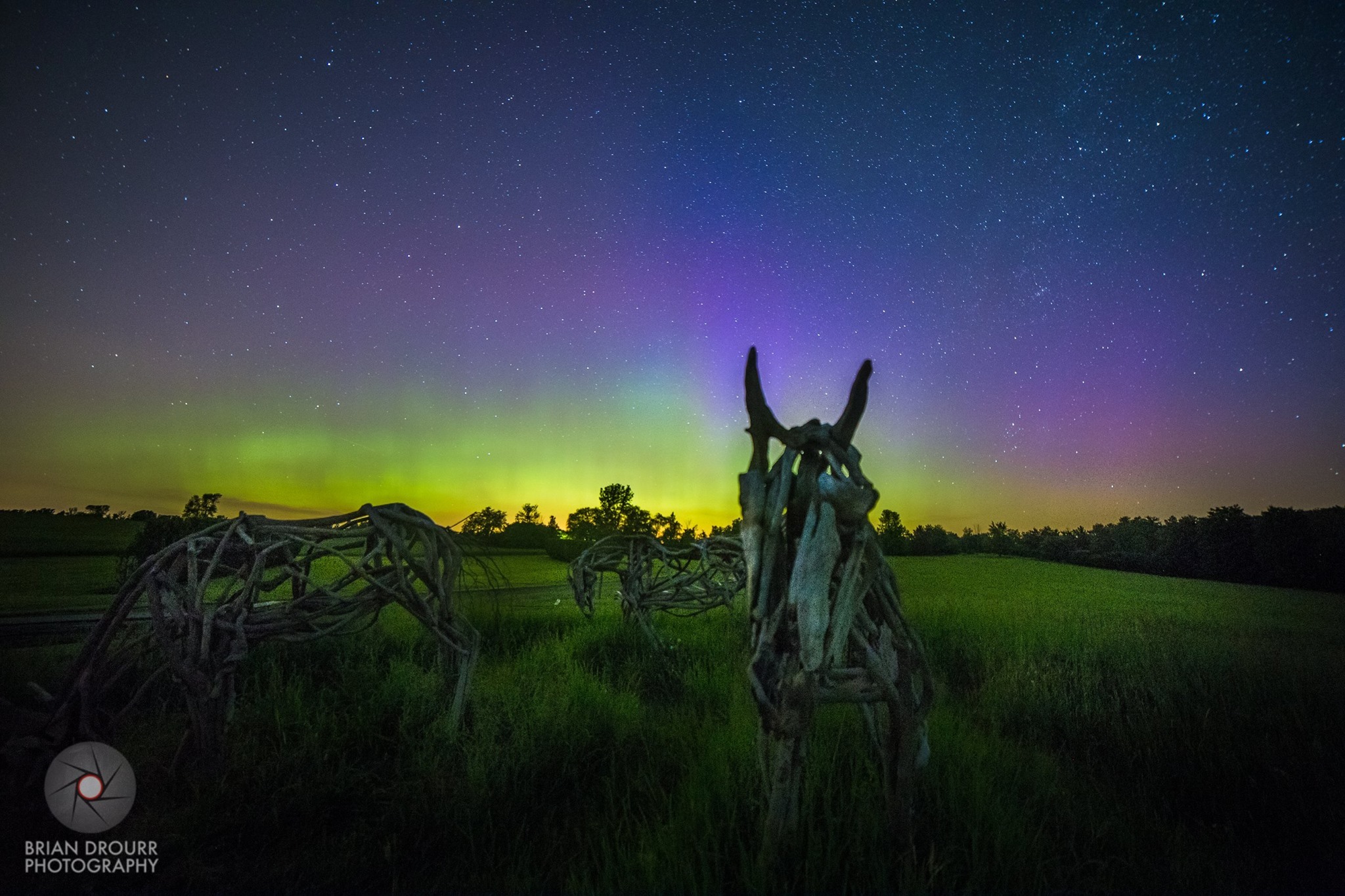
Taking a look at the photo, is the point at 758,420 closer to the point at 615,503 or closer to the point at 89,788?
the point at 89,788

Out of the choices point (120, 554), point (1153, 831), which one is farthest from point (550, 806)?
point (120, 554)

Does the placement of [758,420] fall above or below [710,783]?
above

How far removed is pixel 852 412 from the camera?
249 centimetres

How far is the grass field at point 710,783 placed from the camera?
2.85 meters

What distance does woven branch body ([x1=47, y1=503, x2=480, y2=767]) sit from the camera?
11.9 ft

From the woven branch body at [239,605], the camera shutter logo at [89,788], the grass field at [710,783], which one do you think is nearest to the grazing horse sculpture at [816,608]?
the grass field at [710,783]

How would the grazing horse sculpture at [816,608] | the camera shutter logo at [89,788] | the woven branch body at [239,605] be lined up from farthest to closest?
the woven branch body at [239,605] → the camera shutter logo at [89,788] → the grazing horse sculpture at [816,608]

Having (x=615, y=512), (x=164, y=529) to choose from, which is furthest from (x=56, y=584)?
(x=615, y=512)

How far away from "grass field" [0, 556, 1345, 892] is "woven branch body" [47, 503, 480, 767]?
0.59 m

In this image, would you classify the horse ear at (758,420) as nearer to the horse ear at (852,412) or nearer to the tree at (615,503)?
the horse ear at (852,412)

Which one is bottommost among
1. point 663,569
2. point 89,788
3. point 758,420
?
point 89,788

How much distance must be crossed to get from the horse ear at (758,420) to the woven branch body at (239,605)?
3.60m

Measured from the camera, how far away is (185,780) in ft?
12.0

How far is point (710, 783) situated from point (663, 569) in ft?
20.9
